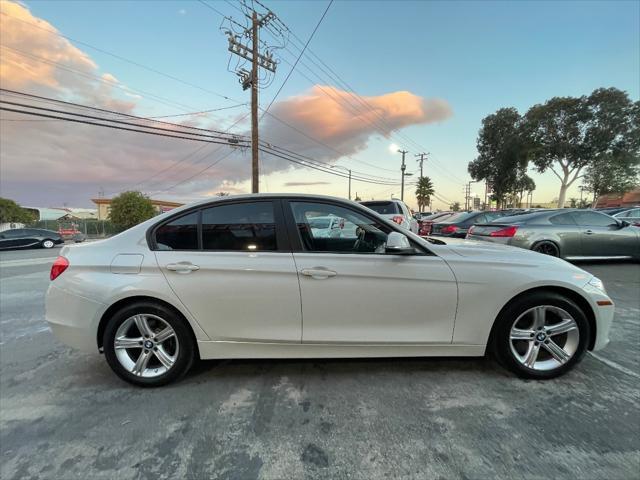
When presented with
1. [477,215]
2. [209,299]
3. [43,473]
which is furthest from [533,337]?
[477,215]

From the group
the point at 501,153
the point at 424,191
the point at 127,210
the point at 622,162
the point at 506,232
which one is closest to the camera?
the point at 506,232

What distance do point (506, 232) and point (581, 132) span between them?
103ft

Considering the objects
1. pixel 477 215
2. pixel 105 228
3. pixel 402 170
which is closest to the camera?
pixel 477 215

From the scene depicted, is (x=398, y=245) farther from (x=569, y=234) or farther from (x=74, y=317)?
(x=569, y=234)

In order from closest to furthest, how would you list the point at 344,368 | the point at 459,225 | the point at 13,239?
the point at 344,368, the point at 459,225, the point at 13,239

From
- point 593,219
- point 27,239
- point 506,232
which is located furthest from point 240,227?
point 27,239

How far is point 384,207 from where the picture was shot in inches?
308

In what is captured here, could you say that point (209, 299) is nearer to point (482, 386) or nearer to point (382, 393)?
point (382, 393)

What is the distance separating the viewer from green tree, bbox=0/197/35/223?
44.7 m

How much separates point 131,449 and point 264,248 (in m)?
1.50

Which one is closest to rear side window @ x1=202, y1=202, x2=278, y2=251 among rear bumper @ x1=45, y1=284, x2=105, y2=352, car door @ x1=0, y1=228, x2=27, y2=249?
rear bumper @ x1=45, y1=284, x2=105, y2=352

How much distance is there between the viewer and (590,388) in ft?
7.63

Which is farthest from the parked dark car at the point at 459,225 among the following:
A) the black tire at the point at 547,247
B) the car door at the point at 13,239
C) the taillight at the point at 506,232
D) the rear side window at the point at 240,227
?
the car door at the point at 13,239

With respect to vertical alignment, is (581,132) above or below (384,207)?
above
